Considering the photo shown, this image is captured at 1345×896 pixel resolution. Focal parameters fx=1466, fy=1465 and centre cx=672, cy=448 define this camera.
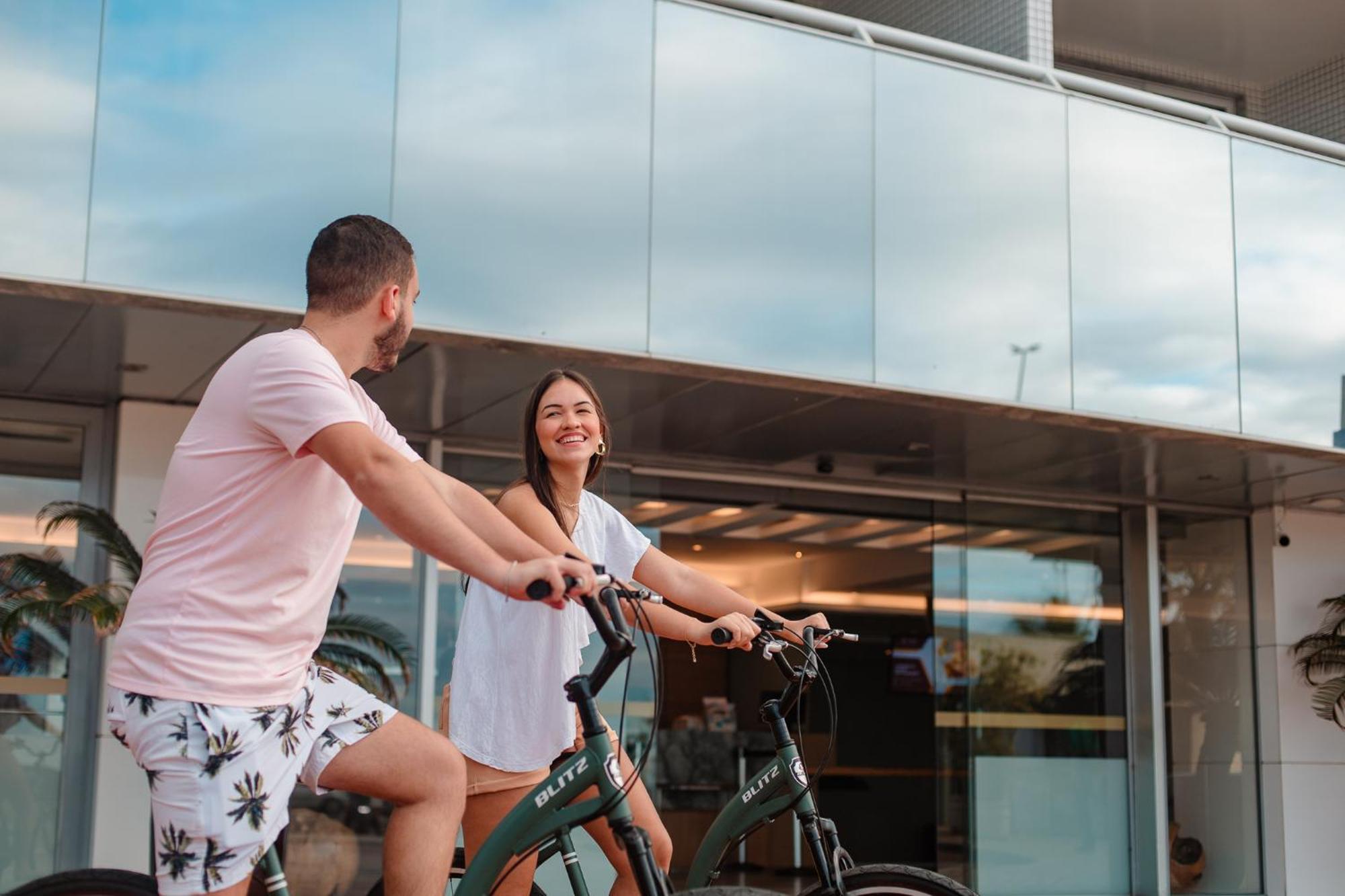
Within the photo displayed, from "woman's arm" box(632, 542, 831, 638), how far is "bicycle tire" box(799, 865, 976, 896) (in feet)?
2.29

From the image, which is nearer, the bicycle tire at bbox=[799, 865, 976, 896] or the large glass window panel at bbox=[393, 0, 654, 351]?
the bicycle tire at bbox=[799, 865, 976, 896]

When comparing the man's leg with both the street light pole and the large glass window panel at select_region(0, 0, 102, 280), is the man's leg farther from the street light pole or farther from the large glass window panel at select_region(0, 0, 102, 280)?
the street light pole

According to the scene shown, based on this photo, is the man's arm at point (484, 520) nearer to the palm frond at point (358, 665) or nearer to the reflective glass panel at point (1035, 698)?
the palm frond at point (358, 665)

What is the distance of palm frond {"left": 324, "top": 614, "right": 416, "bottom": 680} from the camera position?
26.4ft

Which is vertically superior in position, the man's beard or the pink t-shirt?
the man's beard

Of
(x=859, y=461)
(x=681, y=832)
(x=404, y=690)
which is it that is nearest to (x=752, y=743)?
(x=681, y=832)

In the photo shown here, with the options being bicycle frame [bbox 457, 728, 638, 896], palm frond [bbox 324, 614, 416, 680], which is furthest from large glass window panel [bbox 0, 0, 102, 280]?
bicycle frame [bbox 457, 728, 638, 896]

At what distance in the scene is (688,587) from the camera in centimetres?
368

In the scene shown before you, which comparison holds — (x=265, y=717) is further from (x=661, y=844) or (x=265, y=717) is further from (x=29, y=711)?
(x=29, y=711)

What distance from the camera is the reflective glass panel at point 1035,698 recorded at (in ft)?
34.4

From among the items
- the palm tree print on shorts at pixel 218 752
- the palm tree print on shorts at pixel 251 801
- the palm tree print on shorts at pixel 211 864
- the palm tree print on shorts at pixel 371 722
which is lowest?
the palm tree print on shorts at pixel 211 864

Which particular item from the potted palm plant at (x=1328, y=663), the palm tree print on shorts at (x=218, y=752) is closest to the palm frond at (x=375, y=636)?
the palm tree print on shorts at (x=218, y=752)

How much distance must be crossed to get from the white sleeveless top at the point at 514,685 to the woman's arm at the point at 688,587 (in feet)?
1.08

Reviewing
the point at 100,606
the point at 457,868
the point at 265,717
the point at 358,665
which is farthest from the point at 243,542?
the point at 358,665
